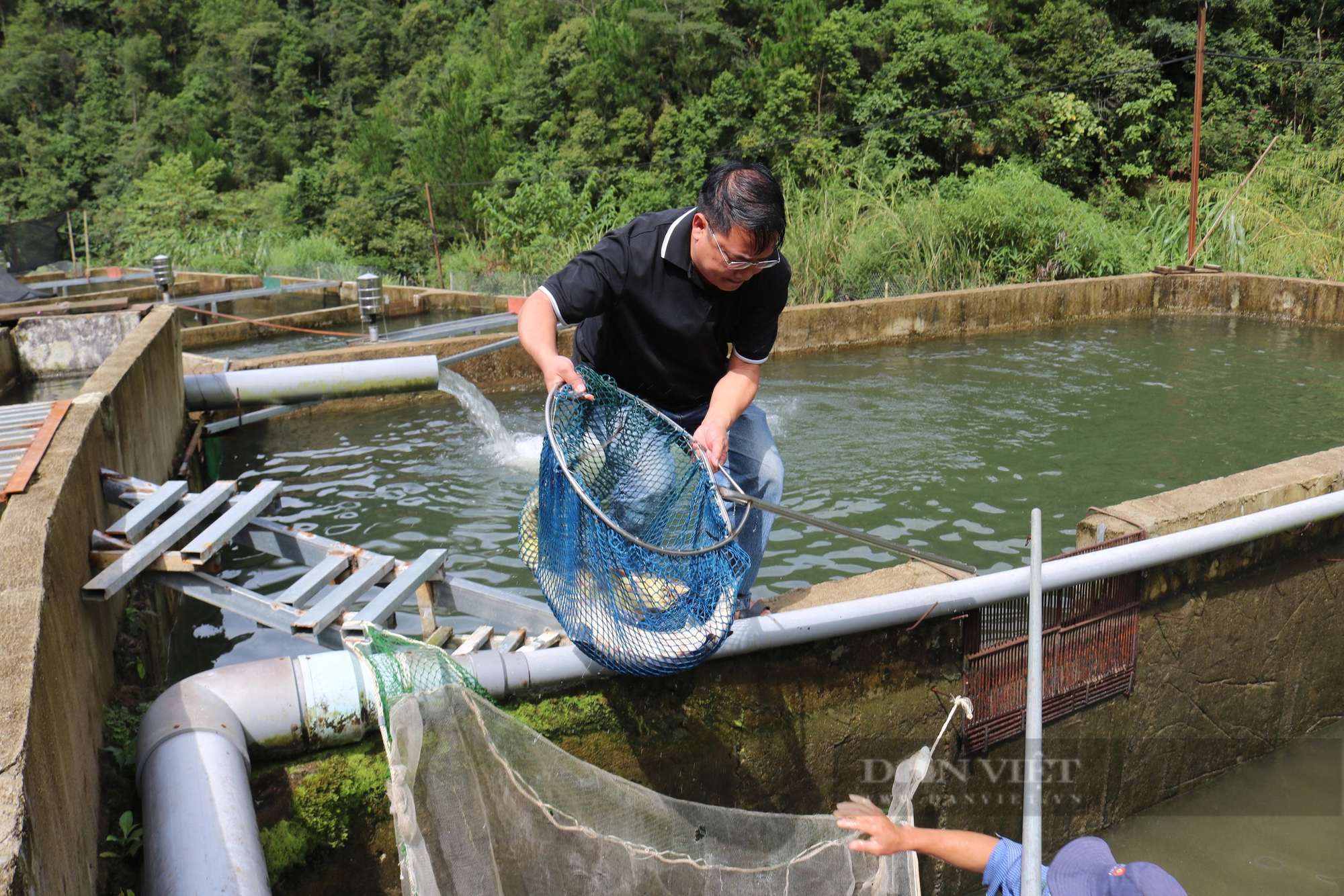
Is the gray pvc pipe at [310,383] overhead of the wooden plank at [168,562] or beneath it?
overhead

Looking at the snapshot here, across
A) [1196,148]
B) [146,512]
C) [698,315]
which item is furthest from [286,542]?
[1196,148]

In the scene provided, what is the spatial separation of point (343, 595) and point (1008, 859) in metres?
2.47

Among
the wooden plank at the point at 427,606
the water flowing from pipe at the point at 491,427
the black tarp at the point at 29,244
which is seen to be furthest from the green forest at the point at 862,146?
the wooden plank at the point at 427,606

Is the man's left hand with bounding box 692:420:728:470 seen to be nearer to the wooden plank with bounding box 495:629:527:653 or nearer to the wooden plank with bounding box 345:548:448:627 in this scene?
the wooden plank with bounding box 495:629:527:653

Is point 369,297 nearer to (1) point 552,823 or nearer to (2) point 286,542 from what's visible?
(2) point 286,542

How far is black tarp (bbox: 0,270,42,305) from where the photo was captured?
1077cm

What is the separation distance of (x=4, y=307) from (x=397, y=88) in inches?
1446

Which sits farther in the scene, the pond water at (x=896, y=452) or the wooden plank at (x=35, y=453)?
the pond water at (x=896, y=452)

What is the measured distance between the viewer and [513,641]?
3.47 metres

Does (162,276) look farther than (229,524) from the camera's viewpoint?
Yes

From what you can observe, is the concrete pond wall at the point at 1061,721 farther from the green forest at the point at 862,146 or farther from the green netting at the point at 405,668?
the green forest at the point at 862,146

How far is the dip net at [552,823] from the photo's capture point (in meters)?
2.44

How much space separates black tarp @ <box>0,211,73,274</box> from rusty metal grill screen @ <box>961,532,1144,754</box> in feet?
65.3

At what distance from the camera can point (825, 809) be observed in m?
3.74
